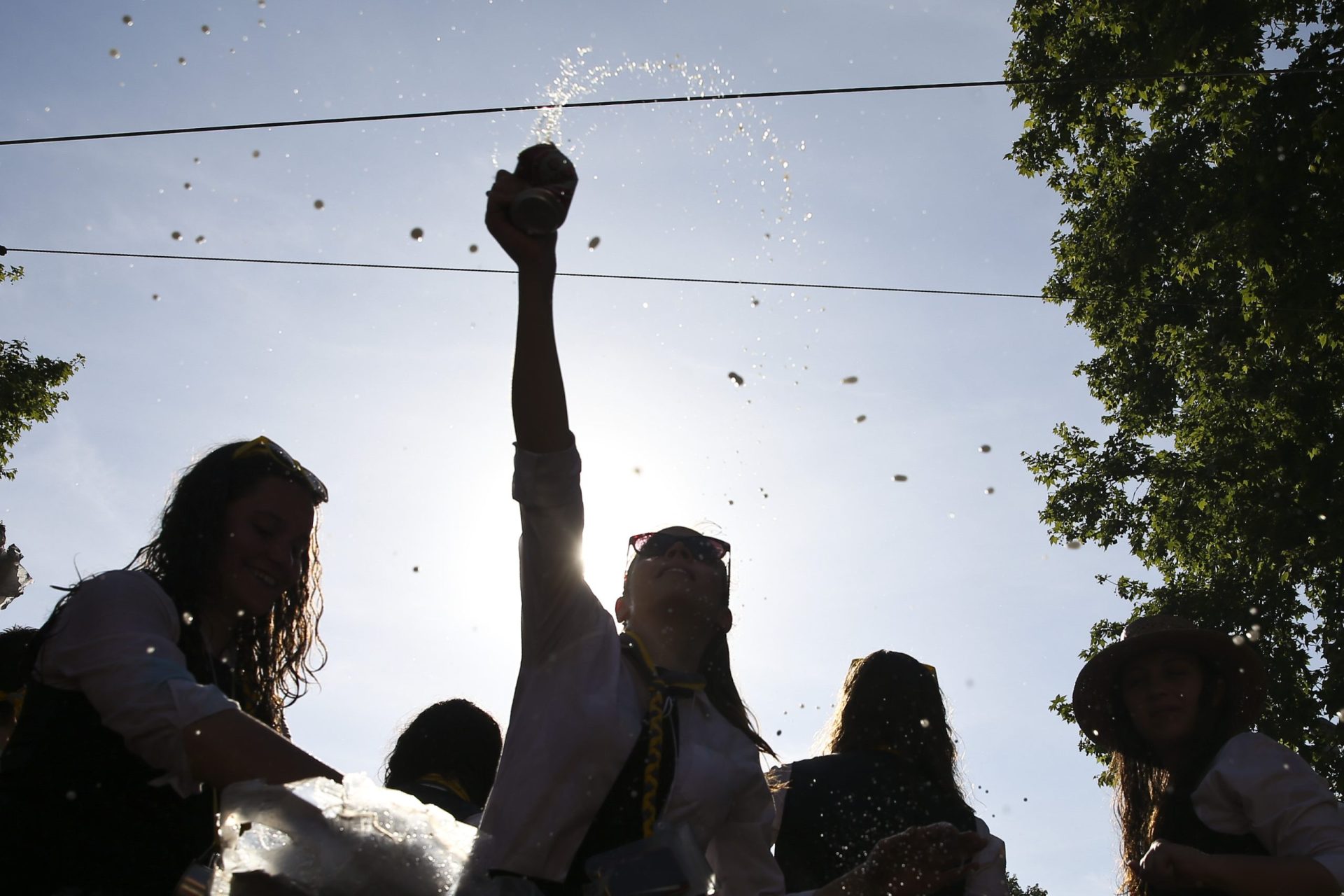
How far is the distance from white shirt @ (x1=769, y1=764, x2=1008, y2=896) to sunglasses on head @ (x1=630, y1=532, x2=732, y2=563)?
0.93 meters

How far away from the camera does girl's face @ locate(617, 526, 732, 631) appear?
3.00 metres

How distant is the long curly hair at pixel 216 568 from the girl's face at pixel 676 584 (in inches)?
33.9

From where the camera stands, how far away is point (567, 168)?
6.72ft

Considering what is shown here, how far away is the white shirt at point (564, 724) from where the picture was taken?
2.10m

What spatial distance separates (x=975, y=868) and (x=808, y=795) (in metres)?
0.68

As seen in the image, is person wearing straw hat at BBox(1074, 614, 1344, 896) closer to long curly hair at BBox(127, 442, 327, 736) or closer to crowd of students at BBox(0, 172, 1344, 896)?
crowd of students at BBox(0, 172, 1344, 896)

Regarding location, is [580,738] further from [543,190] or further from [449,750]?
[449,750]

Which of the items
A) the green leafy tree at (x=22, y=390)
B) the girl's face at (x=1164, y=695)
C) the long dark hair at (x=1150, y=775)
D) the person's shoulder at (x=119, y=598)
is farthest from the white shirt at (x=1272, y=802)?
the green leafy tree at (x=22, y=390)

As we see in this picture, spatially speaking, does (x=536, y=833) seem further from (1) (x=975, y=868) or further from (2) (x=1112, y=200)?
(2) (x=1112, y=200)

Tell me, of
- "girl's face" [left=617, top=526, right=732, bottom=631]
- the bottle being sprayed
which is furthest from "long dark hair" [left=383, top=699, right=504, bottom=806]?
the bottle being sprayed

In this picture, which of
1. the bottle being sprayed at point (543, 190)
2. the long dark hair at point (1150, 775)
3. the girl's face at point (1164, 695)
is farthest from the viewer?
the girl's face at point (1164, 695)

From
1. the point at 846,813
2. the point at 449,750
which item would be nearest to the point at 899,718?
the point at 846,813

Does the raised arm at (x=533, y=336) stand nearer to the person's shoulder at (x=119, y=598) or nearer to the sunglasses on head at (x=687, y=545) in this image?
the person's shoulder at (x=119, y=598)

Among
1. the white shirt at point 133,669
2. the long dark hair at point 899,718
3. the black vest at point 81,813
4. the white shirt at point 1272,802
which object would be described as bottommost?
the black vest at point 81,813
